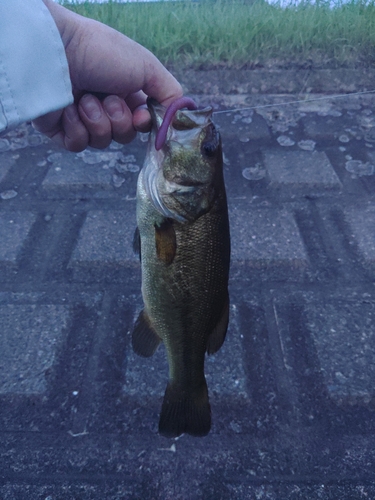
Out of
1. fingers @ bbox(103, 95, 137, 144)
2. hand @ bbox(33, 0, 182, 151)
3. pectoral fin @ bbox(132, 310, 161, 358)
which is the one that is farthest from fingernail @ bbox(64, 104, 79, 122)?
pectoral fin @ bbox(132, 310, 161, 358)

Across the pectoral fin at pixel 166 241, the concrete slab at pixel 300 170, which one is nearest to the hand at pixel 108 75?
the pectoral fin at pixel 166 241

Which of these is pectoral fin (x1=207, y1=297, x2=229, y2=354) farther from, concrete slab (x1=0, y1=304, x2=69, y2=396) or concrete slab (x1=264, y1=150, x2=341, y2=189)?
concrete slab (x1=264, y1=150, x2=341, y2=189)

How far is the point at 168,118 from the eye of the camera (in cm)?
126

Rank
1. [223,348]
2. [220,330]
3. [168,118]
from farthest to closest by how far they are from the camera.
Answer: [223,348], [220,330], [168,118]

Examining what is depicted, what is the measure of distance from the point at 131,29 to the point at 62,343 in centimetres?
296

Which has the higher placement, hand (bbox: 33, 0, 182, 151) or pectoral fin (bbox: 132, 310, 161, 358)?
hand (bbox: 33, 0, 182, 151)

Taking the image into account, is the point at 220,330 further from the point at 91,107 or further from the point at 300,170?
the point at 300,170

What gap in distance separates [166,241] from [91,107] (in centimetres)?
72

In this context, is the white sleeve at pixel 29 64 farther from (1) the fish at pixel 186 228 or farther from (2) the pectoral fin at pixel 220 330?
(2) the pectoral fin at pixel 220 330

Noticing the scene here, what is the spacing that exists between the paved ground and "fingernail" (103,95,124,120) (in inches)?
38.3

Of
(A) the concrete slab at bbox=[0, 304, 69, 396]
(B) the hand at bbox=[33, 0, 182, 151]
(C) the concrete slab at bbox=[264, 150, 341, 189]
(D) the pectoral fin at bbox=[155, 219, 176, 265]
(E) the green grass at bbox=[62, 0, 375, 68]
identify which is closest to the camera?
(D) the pectoral fin at bbox=[155, 219, 176, 265]

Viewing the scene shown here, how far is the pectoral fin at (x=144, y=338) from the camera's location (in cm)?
157

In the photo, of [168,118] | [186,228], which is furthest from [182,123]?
[186,228]

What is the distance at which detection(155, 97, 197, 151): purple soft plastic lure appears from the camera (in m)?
1.26
